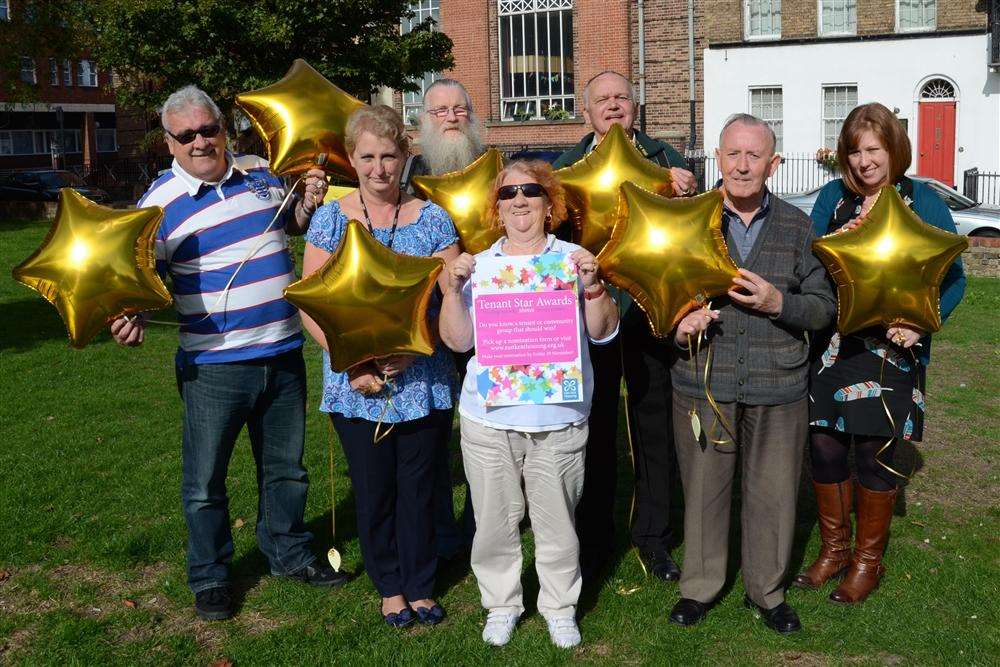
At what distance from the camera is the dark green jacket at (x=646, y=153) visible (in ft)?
14.5

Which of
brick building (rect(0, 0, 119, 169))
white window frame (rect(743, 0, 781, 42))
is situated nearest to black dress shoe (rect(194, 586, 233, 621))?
white window frame (rect(743, 0, 781, 42))

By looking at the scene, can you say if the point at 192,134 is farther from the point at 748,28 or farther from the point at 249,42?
the point at 748,28

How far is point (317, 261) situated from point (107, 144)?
2200 inches

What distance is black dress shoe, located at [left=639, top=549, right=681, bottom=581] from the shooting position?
4504mm

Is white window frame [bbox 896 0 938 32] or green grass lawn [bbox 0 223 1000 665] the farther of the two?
white window frame [bbox 896 0 938 32]

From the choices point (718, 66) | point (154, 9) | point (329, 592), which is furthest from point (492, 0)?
point (329, 592)

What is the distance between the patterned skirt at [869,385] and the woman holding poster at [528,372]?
1.13 metres

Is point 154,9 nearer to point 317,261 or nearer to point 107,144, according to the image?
point 317,261

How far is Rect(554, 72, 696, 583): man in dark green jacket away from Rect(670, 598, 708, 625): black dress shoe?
0.38 m

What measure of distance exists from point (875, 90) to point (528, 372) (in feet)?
79.7

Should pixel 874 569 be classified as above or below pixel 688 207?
below

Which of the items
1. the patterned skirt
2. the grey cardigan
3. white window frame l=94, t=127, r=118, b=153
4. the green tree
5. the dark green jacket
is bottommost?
the patterned skirt

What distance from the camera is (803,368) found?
12.7ft

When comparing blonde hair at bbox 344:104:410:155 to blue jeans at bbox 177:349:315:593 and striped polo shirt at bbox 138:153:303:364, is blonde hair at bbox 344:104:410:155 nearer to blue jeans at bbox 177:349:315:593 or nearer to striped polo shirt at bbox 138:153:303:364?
Answer: striped polo shirt at bbox 138:153:303:364
